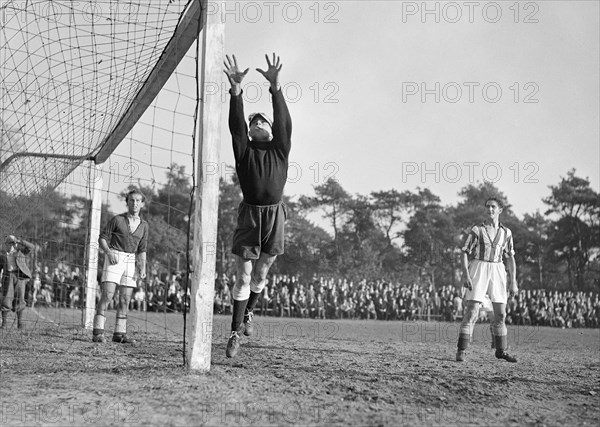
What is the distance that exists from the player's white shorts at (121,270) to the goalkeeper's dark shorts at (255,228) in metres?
2.52

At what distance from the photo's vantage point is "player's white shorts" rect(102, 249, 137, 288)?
7.38 meters

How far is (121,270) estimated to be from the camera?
24.4 feet

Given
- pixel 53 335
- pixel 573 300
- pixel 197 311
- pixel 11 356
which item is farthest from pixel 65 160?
pixel 573 300

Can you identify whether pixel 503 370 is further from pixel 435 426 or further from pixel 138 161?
pixel 138 161

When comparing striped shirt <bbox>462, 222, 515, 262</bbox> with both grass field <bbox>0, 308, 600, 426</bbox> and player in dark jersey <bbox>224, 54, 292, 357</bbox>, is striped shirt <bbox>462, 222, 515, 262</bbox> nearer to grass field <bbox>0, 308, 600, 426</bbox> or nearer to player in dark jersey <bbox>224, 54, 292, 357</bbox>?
grass field <bbox>0, 308, 600, 426</bbox>

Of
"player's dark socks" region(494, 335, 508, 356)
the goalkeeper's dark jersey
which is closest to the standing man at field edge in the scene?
the goalkeeper's dark jersey

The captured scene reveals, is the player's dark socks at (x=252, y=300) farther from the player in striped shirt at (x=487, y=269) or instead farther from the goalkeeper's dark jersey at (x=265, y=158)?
the player in striped shirt at (x=487, y=269)

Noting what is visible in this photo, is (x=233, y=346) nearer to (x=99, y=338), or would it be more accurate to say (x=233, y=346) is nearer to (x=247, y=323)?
(x=247, y=323)

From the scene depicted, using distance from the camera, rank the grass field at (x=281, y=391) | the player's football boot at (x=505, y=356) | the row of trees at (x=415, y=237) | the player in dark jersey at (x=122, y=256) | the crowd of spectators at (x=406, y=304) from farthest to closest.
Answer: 1. the row of trees at (x=415, y=237)
2. the crowd of spectators at (x=406, y=304)
3. the player in dark jersey at (x=122, y=256)
4. the player's football boot at (x=505, y=356)
5. the grass field at (x=281, y=391)

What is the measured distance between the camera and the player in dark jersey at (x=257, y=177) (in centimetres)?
516

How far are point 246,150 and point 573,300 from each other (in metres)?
27.2

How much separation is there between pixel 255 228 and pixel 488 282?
3037 millimetres

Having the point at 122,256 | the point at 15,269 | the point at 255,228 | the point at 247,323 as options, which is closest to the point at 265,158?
the point at 255,228

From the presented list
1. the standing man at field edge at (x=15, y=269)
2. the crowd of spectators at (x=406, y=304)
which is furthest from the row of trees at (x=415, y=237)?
the standing man at field edge at (x=15, y=269)
